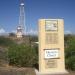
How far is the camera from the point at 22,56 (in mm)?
20875

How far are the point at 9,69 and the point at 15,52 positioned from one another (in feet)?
7.03

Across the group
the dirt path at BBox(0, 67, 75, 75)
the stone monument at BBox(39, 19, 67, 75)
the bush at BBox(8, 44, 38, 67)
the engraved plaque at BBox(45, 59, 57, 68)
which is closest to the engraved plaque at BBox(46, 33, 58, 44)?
the stone monument at BBox(39, 19, 67, 75)

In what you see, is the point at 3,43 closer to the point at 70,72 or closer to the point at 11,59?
the point at 11,59

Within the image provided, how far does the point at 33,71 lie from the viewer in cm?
1945

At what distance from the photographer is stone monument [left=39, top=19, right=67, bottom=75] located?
19.4 metres

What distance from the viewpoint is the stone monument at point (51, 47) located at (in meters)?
19.4

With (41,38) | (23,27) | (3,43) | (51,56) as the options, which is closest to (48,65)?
(51,56)

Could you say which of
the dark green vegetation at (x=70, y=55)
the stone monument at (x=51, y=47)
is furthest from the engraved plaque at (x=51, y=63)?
the dark green vegetation at (x=70, y=55)

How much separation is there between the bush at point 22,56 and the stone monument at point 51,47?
170cm

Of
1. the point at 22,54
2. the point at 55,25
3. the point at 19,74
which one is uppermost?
the point at 55,25

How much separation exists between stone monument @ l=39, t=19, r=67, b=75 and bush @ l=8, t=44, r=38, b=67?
170 centimetres

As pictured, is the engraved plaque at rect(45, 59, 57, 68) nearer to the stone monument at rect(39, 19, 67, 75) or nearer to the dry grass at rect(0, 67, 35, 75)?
the stone monument at rect(39, 19, 67, 75)

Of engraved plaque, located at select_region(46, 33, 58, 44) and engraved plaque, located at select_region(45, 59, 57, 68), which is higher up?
engraved plaque, located at select_region(46, 33, 58, 44)

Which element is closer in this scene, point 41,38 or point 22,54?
point 41,38
